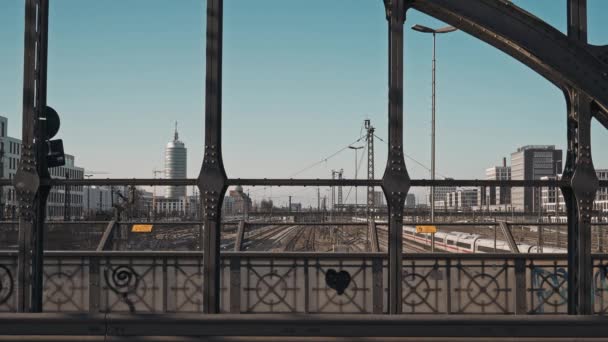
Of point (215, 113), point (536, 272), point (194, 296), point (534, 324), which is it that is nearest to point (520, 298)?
point (536, 272)

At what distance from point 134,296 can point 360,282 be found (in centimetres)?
431

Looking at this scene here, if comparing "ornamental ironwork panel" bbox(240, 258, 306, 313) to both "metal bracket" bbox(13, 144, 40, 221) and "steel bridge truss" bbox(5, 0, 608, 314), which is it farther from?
"metal bracket" bbox(13, 144, 40, 221)

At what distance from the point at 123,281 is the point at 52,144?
4.20 m

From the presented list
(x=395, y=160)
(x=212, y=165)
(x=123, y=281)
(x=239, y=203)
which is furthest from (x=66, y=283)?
(x=239, y=203)

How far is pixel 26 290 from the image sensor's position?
7.17 meters

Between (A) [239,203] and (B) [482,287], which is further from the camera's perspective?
(A) [239,203]

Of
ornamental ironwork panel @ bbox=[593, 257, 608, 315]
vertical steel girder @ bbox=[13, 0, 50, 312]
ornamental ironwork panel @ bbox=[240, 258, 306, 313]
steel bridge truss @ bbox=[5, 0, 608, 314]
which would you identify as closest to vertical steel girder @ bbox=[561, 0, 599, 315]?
steel bridge truss @ bbox=[5, 0, 608, 314]

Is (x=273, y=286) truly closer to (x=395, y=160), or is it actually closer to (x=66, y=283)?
(x=66, y=283)

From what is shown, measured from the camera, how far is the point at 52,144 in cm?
738

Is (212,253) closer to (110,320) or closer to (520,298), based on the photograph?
(110,320)

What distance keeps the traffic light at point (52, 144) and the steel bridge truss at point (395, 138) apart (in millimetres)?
113

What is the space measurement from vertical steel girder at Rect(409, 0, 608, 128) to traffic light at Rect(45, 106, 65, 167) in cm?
485

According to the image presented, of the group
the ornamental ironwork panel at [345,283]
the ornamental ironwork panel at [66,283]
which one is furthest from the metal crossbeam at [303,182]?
the ornamental ironwork panel at [66,283]

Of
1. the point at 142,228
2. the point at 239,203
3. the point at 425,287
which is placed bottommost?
the point at 239,203
